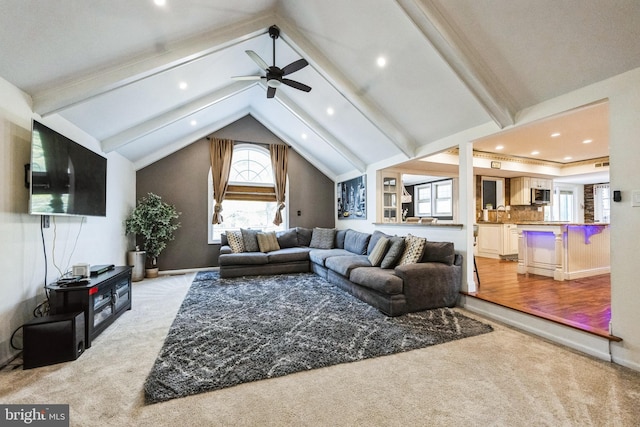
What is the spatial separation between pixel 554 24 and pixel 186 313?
4.66 m

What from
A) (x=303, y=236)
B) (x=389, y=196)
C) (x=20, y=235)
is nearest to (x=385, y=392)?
(x=20, y=235)

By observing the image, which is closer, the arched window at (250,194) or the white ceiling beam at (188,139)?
the white ceiling beam at (188,139)

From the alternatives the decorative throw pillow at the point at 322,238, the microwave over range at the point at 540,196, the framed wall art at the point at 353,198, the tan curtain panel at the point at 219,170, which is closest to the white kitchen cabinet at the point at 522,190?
the microwave over range at the point at 540,196

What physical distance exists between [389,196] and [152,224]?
4.87m

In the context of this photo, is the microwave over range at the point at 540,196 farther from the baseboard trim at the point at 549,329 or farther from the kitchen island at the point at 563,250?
the baseboard trim at the point at 549,329

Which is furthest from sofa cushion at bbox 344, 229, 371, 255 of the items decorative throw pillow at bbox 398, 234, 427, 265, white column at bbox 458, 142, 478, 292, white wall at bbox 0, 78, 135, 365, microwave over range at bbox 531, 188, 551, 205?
microwave over range at bbox 531, 188, 551, 205

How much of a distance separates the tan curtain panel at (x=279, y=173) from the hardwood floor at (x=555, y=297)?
14.9 feet

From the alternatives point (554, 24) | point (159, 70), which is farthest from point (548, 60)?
point (159, 70)

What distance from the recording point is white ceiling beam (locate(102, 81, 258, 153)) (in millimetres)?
4152

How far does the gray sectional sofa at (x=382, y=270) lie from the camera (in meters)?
3.30

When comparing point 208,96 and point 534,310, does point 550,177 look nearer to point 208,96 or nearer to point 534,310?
point 534,310

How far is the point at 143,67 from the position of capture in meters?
2.98

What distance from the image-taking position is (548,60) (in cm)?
245

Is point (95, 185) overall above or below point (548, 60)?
below
